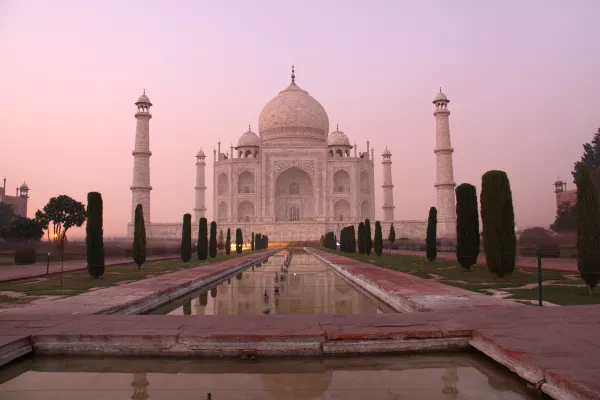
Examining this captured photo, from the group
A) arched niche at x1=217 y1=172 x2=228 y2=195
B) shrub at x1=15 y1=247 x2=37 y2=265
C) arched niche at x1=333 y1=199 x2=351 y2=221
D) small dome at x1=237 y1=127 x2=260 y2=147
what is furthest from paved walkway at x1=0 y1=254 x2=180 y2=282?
small dome at x1=237 y1=127 x2=260 y2=147

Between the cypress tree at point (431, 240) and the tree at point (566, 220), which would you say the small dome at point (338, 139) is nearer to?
the tree at point (566, 220)

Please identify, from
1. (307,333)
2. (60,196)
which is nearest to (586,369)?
(307,333)

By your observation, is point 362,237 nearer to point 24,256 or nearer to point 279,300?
point 24,256

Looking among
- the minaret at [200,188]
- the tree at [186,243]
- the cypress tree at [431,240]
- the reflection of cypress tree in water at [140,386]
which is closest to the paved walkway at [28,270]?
the tree at [186,243]

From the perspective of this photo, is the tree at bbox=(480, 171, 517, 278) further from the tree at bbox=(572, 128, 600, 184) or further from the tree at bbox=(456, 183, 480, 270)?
the tree at bbox=(572, 128, 600, 184)

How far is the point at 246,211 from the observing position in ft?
119

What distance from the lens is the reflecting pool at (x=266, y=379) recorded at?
7.09ft

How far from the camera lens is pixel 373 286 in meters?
6.27

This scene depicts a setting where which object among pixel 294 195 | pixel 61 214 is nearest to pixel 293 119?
pixel 294 195

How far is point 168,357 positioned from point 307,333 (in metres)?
0.82

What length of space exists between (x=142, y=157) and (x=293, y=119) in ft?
43.4

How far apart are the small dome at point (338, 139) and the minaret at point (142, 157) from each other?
15979mm

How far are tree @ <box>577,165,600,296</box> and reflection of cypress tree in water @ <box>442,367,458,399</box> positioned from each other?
3651mm

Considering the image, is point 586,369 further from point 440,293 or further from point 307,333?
point 440,293
